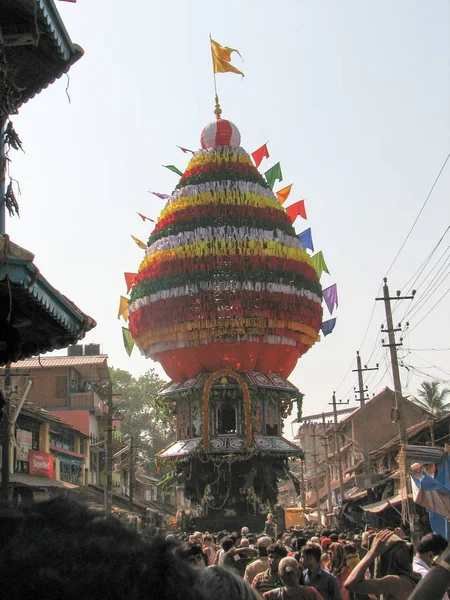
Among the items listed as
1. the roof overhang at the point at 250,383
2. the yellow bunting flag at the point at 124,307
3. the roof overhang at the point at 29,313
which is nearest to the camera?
the roof overhang at the point at 29,313

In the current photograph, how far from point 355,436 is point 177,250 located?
112ft

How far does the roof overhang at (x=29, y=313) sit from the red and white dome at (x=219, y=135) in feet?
81.9

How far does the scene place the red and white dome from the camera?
1318 inches

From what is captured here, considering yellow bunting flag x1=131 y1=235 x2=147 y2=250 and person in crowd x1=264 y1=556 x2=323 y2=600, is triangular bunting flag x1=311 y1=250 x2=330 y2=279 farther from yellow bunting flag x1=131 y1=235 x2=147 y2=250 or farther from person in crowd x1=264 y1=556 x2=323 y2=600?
person in crowd x1=264 y1=556 x2=323 y2=600

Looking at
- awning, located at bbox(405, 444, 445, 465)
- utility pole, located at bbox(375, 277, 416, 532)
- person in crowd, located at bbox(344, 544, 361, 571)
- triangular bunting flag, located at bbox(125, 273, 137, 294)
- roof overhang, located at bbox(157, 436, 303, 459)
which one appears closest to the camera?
person in crowd, located at bbox(344, 544, 361, 571)

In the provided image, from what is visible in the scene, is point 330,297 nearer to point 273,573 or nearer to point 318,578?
point 273,573

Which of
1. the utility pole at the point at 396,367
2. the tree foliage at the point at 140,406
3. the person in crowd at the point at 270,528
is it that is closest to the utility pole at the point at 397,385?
the utility pole at the point at 396,367

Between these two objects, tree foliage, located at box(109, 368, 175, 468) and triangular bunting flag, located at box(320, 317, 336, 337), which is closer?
triangular bunting flag, located at box(320, 317, 336, 337)

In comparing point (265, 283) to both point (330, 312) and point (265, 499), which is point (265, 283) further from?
point (265, 499)

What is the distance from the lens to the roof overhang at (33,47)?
338 inches

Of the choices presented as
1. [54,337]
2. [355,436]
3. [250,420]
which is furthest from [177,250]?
[355,436]

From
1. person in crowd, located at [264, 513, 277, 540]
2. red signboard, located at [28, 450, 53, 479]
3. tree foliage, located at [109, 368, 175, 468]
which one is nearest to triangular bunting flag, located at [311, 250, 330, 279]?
person in crowd, located at [264, 513, 277, 540]

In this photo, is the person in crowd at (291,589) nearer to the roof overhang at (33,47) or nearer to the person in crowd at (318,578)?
the person in crowd at (318,578)

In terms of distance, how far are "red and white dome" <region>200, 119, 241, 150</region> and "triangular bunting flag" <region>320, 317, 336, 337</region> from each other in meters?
8.73
